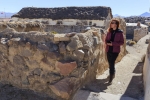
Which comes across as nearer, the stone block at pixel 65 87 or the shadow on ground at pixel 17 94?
the stone block at pixel 65 87

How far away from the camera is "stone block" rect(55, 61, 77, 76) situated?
3.61 m

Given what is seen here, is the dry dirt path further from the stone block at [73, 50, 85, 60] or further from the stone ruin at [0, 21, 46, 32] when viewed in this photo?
the stone ruin at [0, 21, 46, 32]

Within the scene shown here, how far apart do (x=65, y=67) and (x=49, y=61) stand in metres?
0.37

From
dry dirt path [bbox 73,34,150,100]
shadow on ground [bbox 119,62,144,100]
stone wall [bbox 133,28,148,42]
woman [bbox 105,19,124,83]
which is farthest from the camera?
stone wall [bbox 133,28,148,42]

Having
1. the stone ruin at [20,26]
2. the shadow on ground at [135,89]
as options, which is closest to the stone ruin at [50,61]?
the shadow on ground at [135,89]

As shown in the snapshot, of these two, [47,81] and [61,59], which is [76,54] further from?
[47,81]

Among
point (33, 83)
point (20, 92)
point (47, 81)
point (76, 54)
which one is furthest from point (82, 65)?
point (20, 92)

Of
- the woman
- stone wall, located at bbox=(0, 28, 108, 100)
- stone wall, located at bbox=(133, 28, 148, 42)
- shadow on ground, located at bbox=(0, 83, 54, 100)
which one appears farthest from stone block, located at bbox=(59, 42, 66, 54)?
stone wall, located at bbox=(133, 28, 148, 42)

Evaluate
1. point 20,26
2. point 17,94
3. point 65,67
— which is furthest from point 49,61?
point 20,26

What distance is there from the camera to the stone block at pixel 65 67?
11.8 ft

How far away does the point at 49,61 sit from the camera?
3814 mm

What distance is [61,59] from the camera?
373 centimetres

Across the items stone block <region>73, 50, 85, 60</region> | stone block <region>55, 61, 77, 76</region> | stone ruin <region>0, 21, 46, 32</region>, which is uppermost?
stone ruin <region>0, 21, 46, 32</region>

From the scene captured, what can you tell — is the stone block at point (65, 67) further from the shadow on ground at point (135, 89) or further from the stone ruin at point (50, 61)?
the shadow on ground at point (135, 89)
